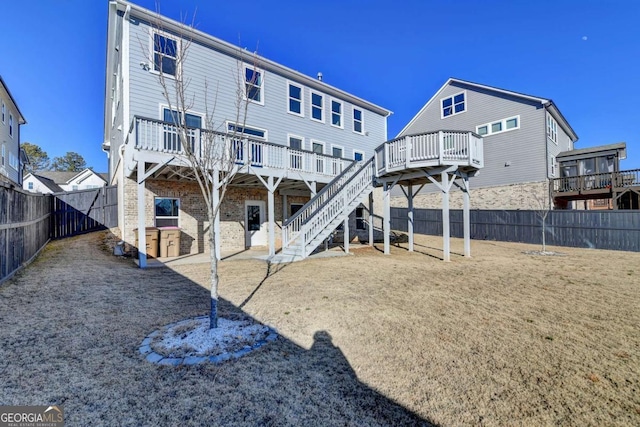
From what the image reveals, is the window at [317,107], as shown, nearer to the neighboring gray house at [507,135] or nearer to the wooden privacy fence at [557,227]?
the wooden privacy fence at [557,227]

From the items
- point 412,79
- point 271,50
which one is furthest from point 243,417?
point 412,79

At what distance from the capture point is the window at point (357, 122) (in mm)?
16922

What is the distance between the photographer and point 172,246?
393 inches

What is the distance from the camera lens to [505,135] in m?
18.2

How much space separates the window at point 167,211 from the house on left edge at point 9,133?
13156mm

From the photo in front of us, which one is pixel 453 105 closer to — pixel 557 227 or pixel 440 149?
pixel 557 227

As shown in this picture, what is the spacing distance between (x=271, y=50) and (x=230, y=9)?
396 cm

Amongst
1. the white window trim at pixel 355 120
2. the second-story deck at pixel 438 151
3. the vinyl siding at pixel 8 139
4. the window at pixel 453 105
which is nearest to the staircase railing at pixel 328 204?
the second-story deck at pixel 438 151

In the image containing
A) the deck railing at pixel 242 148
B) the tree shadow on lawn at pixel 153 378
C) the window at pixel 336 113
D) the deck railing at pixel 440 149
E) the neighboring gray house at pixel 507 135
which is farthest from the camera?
the neighboring gray house at pixel 507 135

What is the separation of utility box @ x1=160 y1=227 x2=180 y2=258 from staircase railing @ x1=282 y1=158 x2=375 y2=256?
379 cm

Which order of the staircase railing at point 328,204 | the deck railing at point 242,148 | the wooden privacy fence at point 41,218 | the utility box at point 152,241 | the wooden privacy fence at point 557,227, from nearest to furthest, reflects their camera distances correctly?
the wooden privacy fence at point 41,218 < the deck railing at point 242,148 < the utility box at point 152,241 < the staircase railing at point 328,204 < the wooden privacy fence at point 557,227

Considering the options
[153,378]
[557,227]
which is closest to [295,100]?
[153,378]

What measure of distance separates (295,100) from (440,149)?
7885 mm

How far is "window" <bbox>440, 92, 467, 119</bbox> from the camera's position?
781 inches
